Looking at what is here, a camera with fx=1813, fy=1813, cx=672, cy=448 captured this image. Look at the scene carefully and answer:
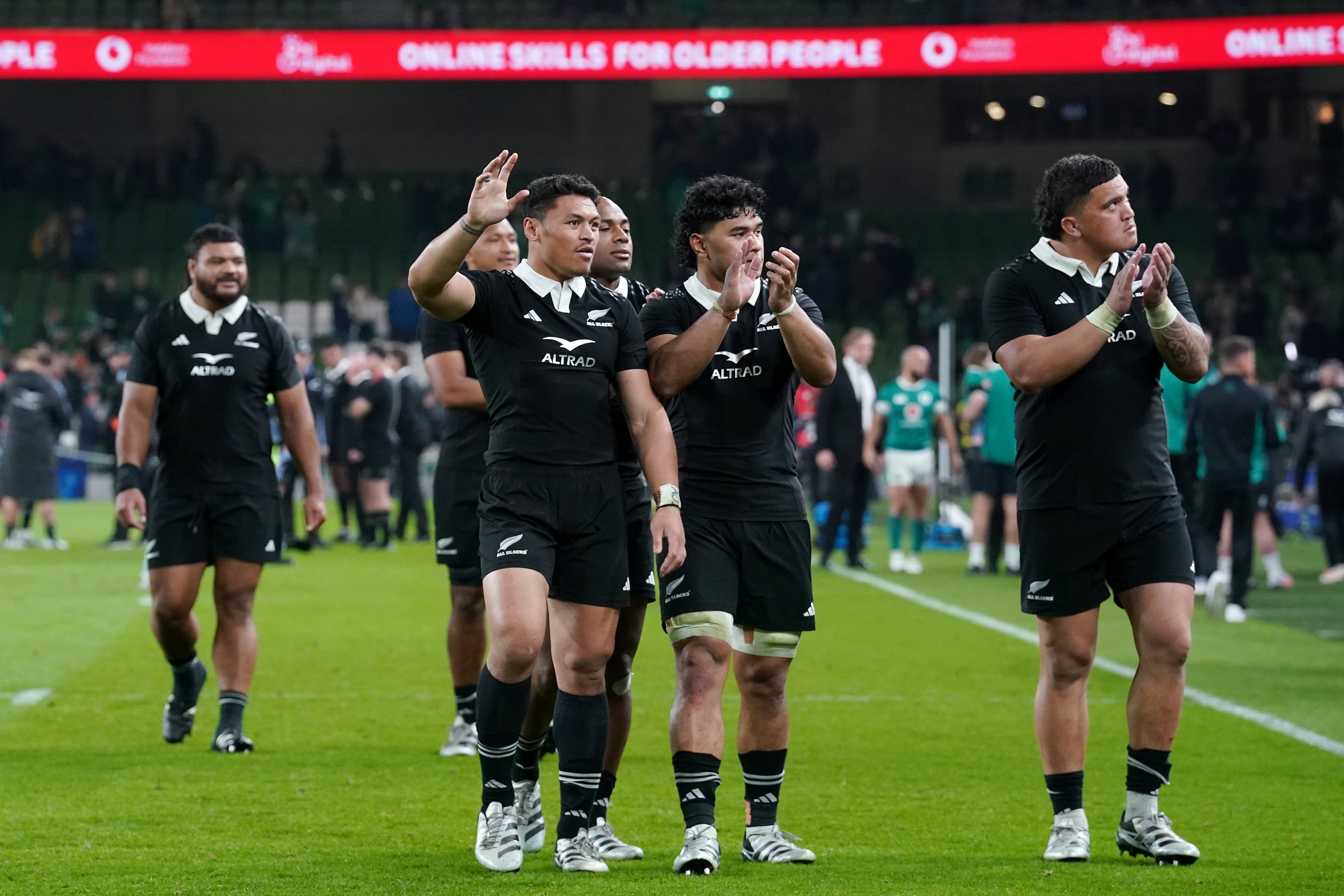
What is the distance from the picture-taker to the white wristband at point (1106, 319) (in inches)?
207

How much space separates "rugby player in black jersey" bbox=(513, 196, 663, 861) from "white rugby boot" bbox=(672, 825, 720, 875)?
0.26m

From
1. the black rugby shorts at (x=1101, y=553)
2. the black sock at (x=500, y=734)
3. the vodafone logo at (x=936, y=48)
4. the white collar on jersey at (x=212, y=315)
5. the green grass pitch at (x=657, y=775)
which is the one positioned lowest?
the green grass pitch at (x=657, y=775)

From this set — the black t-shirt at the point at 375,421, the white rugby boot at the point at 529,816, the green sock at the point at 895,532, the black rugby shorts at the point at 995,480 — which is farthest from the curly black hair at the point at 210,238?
the black t-shirt at the point at 375,421

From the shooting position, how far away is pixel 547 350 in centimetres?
537

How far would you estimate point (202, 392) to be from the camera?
7492 mm

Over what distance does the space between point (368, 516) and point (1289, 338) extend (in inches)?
685

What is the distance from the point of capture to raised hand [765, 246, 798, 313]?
5.13 m

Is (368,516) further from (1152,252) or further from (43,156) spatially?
(43,156)

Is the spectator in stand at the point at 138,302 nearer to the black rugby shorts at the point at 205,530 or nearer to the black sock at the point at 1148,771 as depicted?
the black rugby shorts at the point at 205,530

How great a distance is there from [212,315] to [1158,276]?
160 inches

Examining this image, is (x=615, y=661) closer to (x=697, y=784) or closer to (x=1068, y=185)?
(x=697, y=784)

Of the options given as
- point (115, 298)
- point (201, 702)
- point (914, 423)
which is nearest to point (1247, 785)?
point (201, 702)

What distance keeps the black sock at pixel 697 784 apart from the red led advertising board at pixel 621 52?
2825 centimetres

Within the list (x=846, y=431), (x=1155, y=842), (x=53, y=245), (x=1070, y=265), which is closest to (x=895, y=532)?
(x=846, y=431)
